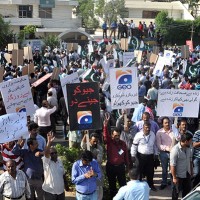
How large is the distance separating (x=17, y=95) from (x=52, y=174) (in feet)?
7.90

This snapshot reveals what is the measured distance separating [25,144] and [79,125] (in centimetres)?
93

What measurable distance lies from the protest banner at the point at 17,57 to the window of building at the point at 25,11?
104 ft

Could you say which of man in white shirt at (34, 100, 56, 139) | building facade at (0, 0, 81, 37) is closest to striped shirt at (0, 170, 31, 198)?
man in white shirt at (34, 100, 56, 139)

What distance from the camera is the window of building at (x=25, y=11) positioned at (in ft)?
Answer: 167

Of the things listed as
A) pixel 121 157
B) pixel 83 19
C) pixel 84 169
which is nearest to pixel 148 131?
pixel 121 157

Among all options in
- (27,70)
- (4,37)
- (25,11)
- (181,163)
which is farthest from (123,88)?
(25,11)

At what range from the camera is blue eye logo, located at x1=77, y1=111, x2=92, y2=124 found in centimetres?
845

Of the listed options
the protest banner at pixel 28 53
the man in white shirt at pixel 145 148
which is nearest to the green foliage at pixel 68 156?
the man in white shirt at pixel 145 148

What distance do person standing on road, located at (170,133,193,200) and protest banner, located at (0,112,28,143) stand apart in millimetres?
2364

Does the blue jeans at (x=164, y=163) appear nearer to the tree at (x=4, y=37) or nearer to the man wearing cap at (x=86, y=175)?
the man wearing cap at (x=86, y=175)

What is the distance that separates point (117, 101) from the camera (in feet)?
32.6

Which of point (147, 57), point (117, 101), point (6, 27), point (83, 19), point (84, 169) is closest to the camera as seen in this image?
point (84, 169)

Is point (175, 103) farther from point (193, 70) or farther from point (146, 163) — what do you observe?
point (193, 70)

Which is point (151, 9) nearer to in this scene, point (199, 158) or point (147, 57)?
point (147, 57)
